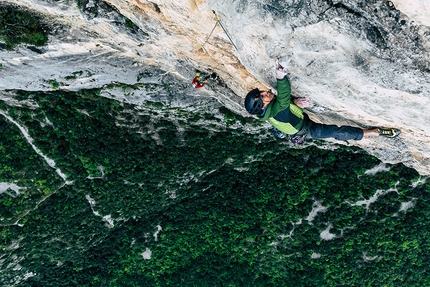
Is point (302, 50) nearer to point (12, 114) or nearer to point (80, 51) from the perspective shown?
point (80, 51)

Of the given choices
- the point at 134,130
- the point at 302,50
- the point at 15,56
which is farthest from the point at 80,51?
the point at 302,50

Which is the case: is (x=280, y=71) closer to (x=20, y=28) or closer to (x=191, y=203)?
(x=20, y=28)

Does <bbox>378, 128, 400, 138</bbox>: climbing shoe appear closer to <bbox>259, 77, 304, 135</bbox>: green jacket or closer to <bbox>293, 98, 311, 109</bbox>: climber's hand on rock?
<bbox>259, 77, 304, 135</bbox>: green jacket

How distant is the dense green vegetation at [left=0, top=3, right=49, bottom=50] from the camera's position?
11.8 m

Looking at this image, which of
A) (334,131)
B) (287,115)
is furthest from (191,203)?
(287,115)

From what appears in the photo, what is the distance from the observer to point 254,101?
8.35 m

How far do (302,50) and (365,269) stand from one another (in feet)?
73.5

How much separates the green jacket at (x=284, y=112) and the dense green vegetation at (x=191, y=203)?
8748mm

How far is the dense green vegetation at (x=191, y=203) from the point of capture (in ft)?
64.8

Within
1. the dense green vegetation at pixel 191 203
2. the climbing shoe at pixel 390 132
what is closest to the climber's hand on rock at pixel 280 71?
the climbing shoe at pixel 390 132

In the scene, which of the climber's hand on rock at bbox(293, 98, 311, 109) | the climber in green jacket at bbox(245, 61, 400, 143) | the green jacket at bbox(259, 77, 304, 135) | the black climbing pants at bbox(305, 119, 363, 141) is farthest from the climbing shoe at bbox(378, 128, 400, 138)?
the climber's hand on rock at bbox(293, 98, 311, 109)

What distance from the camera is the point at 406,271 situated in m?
24.3

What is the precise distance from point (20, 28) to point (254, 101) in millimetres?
9229

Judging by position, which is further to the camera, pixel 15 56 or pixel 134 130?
pixel 134 130
